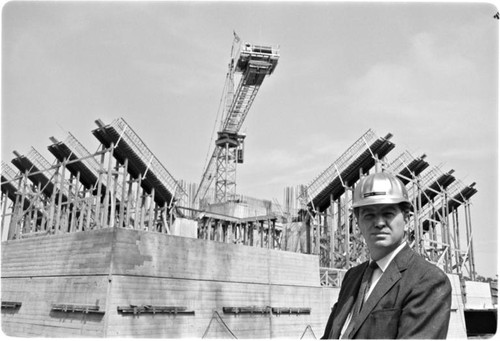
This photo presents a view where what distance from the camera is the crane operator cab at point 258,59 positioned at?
4134 cm

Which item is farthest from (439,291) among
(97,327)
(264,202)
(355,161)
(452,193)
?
(264,202)

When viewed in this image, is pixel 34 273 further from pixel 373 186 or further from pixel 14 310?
pixel 373 186

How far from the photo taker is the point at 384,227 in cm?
268

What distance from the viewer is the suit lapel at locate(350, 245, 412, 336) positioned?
102 inches

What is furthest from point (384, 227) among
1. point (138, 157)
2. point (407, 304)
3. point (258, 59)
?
point (258, 59)

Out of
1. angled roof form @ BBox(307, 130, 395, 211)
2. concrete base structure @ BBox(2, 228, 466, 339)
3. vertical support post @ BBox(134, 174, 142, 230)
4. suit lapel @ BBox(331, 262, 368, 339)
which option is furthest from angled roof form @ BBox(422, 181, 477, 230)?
suit lapel @ BBox(331, 262, 368, 339)

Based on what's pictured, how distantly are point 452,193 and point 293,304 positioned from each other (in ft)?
58.2

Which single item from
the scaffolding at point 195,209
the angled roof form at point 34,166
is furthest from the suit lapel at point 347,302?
the angled roof form at point 34,166

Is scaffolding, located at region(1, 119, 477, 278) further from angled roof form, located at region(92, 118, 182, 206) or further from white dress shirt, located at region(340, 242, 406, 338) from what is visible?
white dress shirt, located at region(340, 242, 406, 338)

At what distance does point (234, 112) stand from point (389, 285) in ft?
146

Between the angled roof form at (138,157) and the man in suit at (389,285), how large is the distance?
19869mm

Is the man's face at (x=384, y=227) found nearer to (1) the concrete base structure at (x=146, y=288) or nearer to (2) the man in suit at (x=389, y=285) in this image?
(2) the man in suit at (x=389, y=285)

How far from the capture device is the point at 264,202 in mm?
39062

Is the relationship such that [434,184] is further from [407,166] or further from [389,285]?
[389,285]
